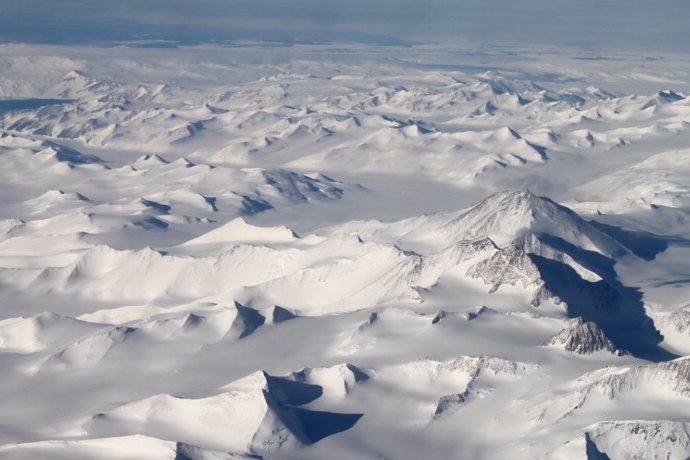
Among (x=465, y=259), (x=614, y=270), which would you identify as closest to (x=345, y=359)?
(x=465, y=259)

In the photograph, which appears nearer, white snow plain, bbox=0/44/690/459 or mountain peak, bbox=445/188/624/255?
white snow plain, bbox=0/44/690/459

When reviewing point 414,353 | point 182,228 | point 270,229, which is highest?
point 414,353

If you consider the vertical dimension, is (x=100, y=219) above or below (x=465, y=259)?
below

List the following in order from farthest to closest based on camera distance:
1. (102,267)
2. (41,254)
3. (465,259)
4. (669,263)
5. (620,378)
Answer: (41,254)
(102,267)
(669,263)
(465,259)
(620,378)

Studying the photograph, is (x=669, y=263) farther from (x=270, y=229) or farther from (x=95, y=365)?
(x=95, y=365)

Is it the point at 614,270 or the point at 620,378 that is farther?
the point at 614,270

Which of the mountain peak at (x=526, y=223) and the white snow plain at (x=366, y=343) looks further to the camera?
the mountain peak at (x=526, y=223)

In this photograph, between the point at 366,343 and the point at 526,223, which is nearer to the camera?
the point at 366,343

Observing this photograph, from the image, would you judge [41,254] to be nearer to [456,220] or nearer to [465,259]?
[456,220]

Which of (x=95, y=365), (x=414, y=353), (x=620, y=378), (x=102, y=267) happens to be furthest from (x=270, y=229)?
(x=620, y=378)

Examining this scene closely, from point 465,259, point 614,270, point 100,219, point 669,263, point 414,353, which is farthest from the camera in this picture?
point 100,219
